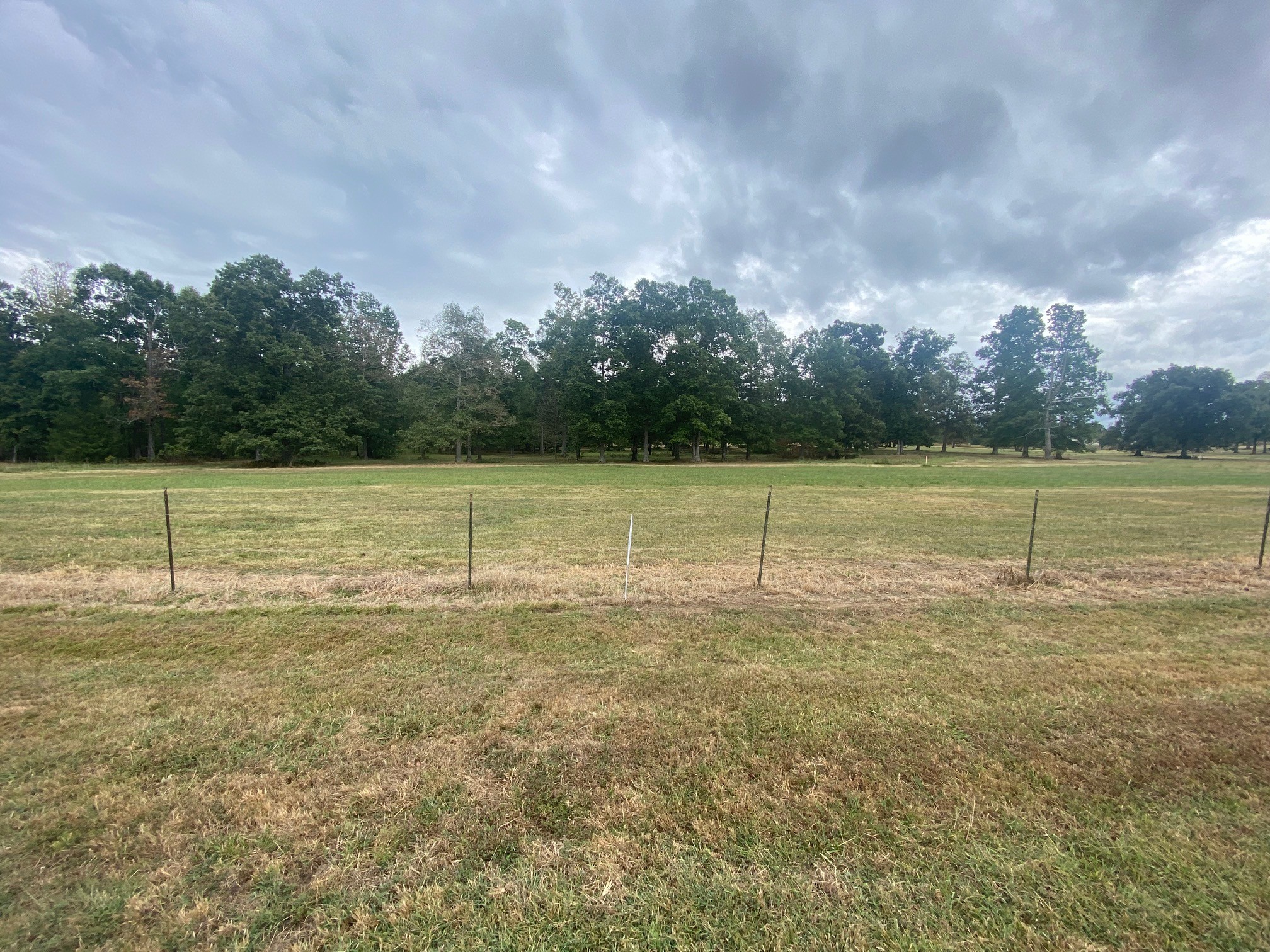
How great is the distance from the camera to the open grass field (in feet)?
6.58

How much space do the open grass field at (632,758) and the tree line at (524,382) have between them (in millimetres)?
39034

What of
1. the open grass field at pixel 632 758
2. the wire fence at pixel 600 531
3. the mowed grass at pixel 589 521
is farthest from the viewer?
the mowed grass at pixel 589 521

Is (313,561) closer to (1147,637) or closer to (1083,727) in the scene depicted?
(1083,727)

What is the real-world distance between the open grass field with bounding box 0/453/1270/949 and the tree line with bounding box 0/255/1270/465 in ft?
128

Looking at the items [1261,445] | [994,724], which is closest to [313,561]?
[994,724]

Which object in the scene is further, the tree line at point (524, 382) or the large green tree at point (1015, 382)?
the large green tree at point (1015, 382)

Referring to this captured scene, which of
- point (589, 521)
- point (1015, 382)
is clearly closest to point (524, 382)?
point (589, 521)

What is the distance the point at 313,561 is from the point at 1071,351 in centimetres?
7940

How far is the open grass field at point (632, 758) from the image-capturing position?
79.0 inches

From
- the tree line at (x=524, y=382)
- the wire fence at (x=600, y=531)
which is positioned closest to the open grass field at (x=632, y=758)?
the wire fence at (x=600, y=531)

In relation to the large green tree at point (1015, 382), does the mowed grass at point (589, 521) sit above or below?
below

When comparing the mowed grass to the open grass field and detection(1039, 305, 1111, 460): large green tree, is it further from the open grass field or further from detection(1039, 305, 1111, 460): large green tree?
detection(1039, 305, 1111, 460): large green tree

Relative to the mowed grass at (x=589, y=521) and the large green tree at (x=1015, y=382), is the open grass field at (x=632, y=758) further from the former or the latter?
the large green tree at (x=1015, y=382)

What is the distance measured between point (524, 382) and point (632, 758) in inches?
2127
